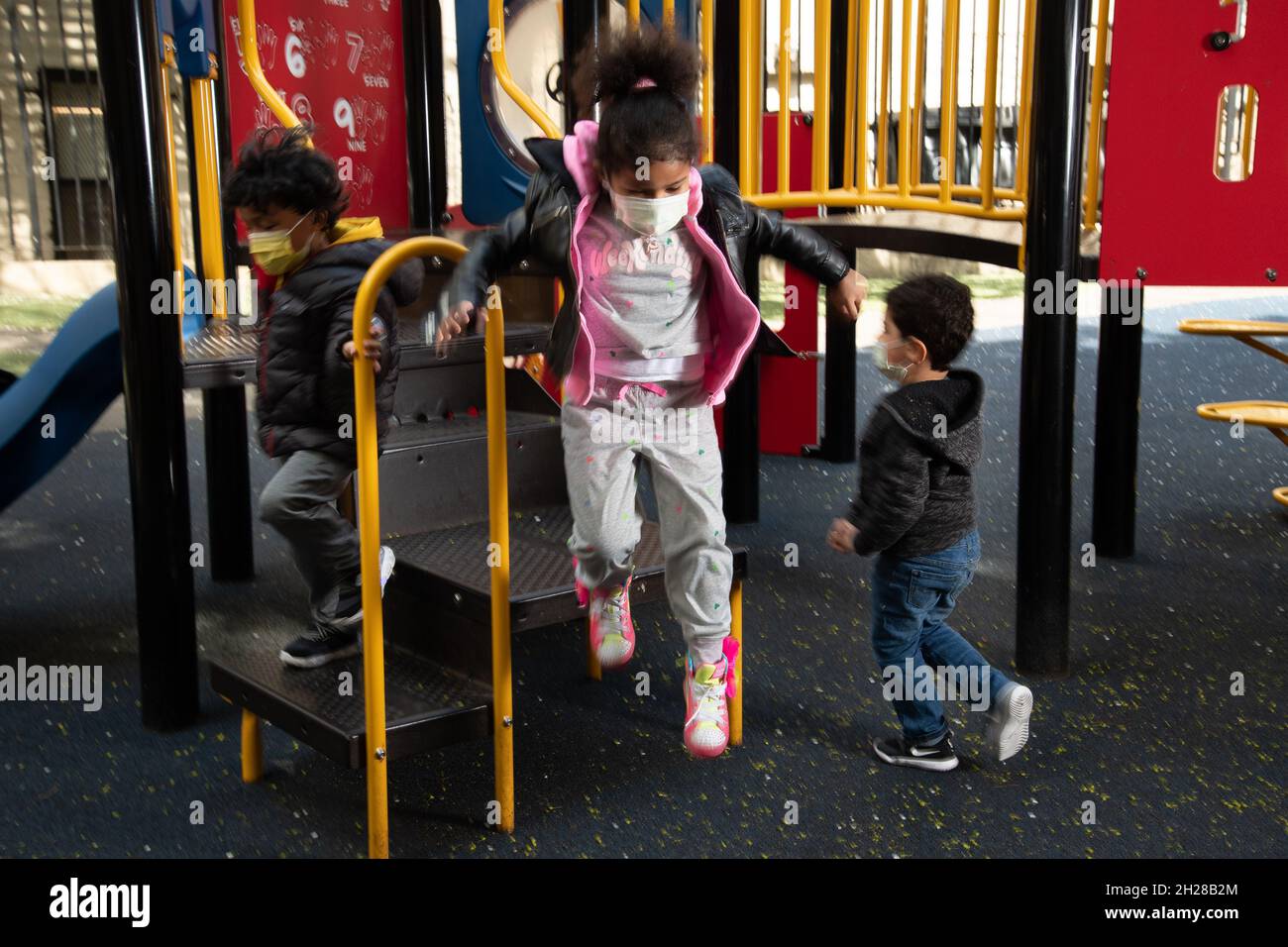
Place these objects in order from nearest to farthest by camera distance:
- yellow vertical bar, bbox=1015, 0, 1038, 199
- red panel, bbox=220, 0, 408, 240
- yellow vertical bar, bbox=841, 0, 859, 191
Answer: yellow vertical bar, bbox=1015, 0, 1038, 199 → red panel, bbox=220, 0, 408, 240 → yellow vertical bar, bbox=841, 0, 859, 191

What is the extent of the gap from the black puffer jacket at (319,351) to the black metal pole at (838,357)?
3333mm

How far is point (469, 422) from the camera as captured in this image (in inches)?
156

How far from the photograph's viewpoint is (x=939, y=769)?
10.6 ft

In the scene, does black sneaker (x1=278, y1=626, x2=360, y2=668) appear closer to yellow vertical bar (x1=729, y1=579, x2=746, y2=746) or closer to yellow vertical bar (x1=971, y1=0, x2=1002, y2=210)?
yellow vertical bar (x1=729, y1=579, x2=746, y2=746)

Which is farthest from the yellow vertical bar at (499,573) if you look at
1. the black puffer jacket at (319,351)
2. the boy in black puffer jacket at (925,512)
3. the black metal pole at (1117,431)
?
the black metal pole at (1117,431)

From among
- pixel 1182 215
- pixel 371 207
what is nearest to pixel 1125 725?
pixel 1182 215

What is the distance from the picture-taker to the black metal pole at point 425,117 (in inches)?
224

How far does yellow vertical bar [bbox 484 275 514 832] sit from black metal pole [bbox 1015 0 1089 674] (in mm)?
1550

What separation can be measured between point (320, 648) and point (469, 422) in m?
0.99

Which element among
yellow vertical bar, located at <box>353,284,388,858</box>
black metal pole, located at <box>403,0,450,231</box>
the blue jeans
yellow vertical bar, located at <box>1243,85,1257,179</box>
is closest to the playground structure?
yellow vertical bar, located at <box>353,284,388,858</box>

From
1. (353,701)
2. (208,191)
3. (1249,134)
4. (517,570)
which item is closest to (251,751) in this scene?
(353,701)

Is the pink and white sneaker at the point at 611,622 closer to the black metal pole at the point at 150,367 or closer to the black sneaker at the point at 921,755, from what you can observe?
the black sneaker at the point at 921,755

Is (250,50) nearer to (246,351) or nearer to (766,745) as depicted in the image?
(246,351)

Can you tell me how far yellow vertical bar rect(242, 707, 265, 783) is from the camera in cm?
320
